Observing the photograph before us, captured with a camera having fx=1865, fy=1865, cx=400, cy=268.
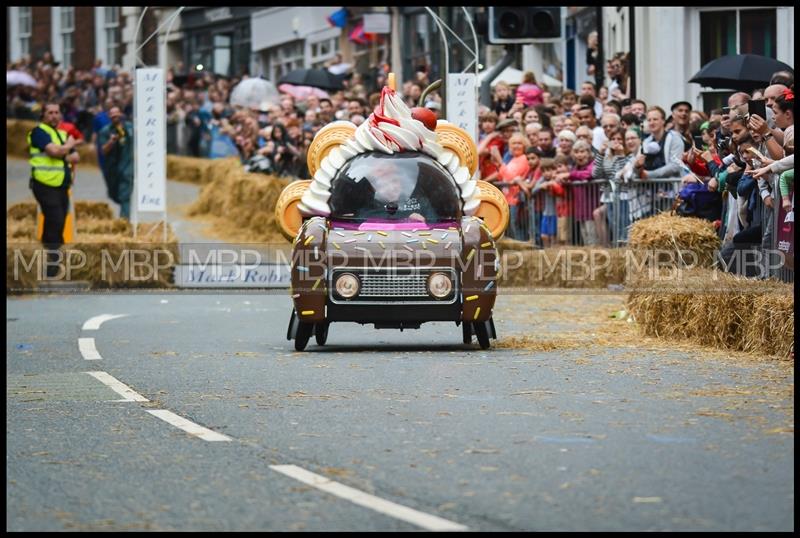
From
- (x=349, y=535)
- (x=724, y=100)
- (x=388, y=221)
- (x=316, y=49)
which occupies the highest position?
(x=316, y=49)

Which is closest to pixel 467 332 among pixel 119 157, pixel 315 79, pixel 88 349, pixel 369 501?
pixel 88 349

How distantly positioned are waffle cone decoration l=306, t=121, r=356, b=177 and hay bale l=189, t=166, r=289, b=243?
16516 mm

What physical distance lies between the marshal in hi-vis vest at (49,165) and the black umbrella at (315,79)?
46.6ft

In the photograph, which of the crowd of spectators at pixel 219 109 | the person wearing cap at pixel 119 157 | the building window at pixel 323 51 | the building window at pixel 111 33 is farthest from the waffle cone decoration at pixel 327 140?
the building window at pixel 111 33

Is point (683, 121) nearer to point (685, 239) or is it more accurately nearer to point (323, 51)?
point (685, 239)

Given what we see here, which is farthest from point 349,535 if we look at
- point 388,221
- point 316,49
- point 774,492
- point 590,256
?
point 316,49

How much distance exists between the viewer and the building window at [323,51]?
61019 millimetres

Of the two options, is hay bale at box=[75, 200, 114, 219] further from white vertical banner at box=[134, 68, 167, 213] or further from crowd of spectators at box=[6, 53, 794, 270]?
white vertical banner at box=[134, 68, 167, 213]

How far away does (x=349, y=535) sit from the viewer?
7184 mm

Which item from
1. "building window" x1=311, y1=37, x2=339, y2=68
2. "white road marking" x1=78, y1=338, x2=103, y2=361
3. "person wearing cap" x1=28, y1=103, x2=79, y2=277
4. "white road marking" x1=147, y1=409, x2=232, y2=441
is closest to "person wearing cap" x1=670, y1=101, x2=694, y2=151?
"white road marking" x1=78, y1=338, x2=103, y2=361

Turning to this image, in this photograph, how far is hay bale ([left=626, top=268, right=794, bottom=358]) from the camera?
14328 mm

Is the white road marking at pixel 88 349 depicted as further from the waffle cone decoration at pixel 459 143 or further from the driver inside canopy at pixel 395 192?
the waffle cone decoration at pixel 459 143

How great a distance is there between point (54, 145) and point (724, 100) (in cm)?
1091

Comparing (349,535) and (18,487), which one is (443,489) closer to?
(349,535)
